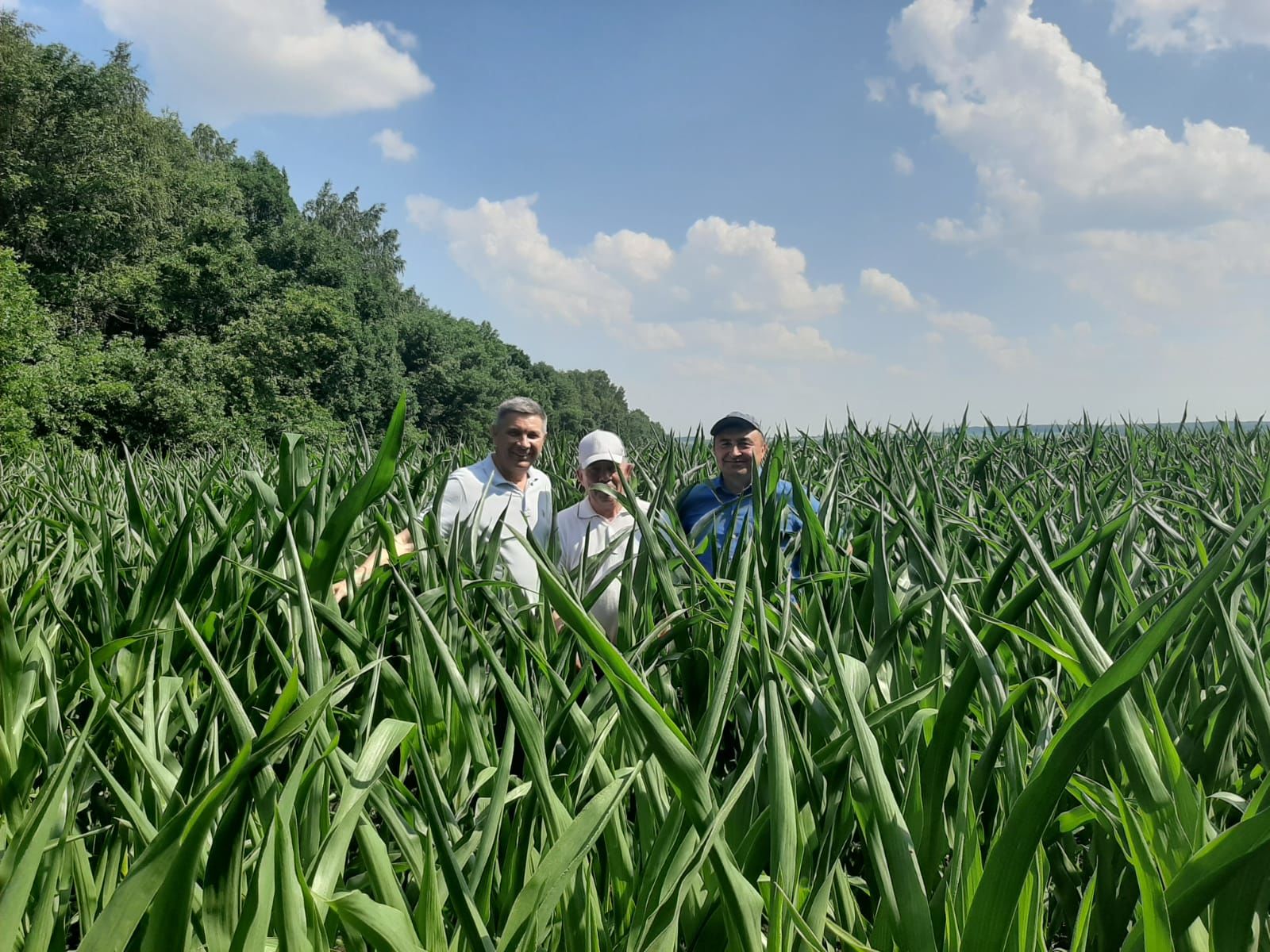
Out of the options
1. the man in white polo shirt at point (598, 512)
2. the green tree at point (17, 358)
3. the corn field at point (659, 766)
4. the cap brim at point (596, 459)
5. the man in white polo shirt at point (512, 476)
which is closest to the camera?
the corn field at point (659, 766)

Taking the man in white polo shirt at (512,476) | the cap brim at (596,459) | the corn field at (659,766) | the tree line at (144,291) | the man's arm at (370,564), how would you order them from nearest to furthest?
the corn field at (659,766) → the man's arm at (370,564) → the cap brim at (596,459) → the man in white polo shirt at (512,476) → the tree line at (144,291)

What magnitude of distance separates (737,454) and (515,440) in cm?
90

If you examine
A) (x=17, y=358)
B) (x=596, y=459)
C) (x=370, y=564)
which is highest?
(x=17, y=358)

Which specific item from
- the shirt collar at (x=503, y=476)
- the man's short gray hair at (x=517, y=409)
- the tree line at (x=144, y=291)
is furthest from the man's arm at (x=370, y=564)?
the tree line at (x=144, y=291)

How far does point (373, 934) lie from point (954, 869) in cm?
44

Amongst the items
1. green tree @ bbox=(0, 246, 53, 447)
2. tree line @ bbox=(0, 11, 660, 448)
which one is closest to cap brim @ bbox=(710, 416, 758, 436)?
tree line @ bbox=(0, 11, 660, 448)

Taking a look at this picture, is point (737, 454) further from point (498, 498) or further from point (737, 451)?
point (498, 498)

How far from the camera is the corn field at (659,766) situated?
54 cm

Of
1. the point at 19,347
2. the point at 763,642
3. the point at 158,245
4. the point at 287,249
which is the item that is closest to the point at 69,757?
the point at 763,642

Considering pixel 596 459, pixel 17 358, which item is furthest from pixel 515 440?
pixel 17 358

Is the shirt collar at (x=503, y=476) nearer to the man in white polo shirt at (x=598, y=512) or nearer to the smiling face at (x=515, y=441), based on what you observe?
the smiling face at (x=515, y=441)

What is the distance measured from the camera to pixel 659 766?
804mm

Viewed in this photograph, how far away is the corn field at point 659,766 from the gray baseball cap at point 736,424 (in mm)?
1592

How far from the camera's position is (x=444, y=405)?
4116cm
